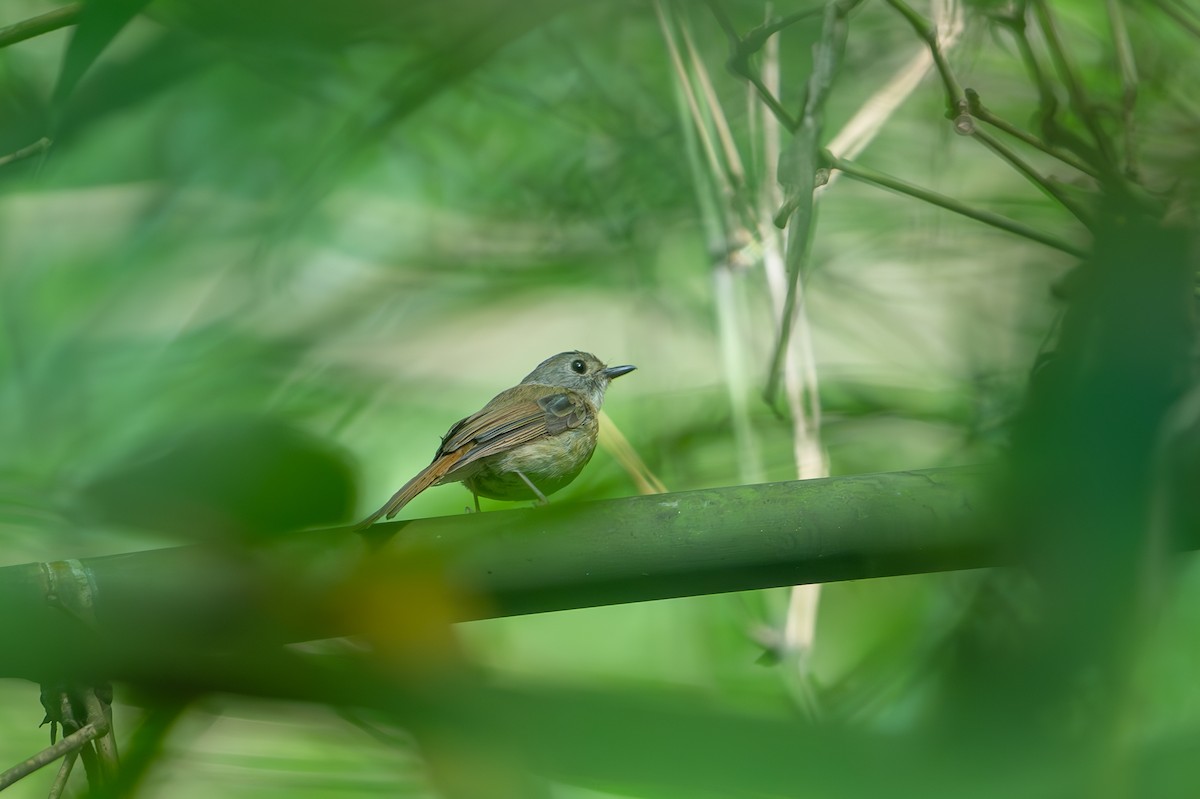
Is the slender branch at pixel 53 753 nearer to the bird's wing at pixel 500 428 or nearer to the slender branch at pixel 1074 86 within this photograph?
the slender branch at pixel 1074 86

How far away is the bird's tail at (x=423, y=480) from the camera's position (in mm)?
1651

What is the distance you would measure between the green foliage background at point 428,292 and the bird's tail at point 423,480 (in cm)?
4

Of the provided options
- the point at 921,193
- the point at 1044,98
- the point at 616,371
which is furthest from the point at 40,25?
the point at 616,371

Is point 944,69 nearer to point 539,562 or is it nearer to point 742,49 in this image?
point 742,49

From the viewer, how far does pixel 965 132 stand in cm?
138

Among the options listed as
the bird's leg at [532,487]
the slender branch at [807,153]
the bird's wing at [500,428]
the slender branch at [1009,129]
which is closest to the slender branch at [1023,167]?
the slender branch at [1009,129]

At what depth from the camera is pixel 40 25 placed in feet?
2.27

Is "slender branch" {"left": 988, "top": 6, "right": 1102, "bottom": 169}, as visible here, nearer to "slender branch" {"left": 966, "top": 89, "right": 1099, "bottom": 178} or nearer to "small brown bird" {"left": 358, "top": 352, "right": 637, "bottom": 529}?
"slender branch" {"left": 966, "top": 89, "right": 1099, "bottom": 178}

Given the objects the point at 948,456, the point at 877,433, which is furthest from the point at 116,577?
the point at 877,433

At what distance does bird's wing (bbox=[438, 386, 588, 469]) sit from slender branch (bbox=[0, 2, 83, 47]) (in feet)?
4.96

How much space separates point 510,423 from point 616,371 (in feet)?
1.87

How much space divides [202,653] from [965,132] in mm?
1252

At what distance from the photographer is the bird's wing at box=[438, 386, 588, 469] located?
7.47ft

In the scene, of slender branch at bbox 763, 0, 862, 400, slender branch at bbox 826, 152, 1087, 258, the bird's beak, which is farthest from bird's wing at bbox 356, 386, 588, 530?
slender branch at bbox 763, 0, 862, 400
